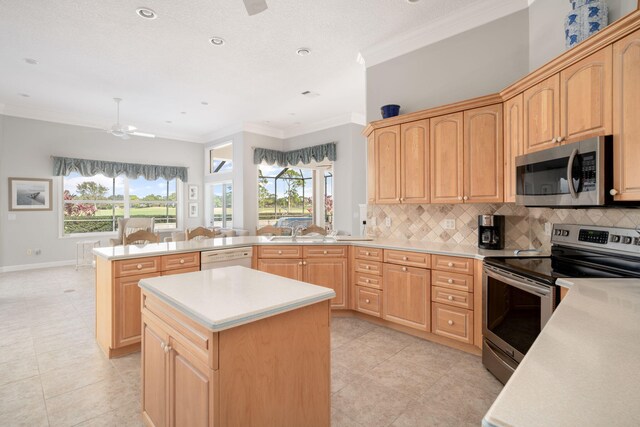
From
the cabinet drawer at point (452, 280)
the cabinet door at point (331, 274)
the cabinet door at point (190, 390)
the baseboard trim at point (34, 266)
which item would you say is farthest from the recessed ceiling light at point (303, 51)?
the baseboard trim at point (34, 266)

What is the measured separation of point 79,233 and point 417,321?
7.34 meters

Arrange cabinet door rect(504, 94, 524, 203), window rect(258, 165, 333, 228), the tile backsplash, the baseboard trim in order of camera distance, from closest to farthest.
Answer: the tile backsplash, cabinet door rect(504, 94, 524, 203), the baseboard trim, window rect(258, 165, 333, 228)

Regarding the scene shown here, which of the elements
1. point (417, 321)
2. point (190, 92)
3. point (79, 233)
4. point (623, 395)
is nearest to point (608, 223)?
point (417, 321)

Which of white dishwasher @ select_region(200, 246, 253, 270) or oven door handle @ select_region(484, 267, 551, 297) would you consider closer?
oven door handle @ select_region(484, 267, 551, 297)

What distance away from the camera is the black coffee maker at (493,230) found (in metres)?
2.82

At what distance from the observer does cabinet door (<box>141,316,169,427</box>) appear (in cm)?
150

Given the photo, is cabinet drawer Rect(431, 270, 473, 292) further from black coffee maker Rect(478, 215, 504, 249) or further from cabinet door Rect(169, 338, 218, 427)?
cabinet door Rect(169, 338, 218, 427)

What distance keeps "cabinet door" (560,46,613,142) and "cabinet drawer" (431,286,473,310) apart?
4.63 feet

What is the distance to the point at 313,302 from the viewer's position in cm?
143

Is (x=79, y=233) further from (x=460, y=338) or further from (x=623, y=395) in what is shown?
(x=623, y=395)

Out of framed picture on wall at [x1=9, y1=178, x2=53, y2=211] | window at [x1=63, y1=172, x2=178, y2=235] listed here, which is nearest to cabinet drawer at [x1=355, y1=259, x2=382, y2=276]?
window at [x1=63, y1=172, x2=178, y2=235]

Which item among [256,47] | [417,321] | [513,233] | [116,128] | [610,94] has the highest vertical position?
[256,47]

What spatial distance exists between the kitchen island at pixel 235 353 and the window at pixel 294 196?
6.06 metres

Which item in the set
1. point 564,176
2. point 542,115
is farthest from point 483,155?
point 564,176
